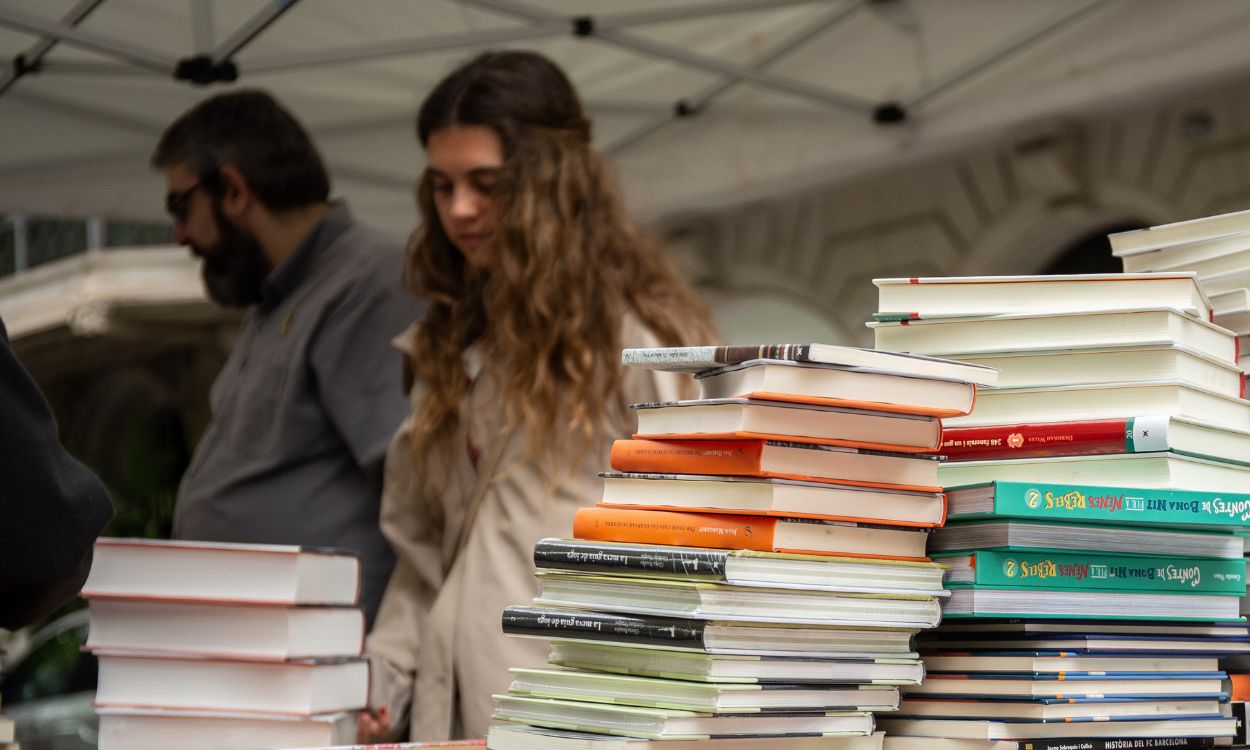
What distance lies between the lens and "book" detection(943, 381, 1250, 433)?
4.17 ft

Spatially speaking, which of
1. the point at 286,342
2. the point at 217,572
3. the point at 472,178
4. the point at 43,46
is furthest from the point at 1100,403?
the point at 43,46

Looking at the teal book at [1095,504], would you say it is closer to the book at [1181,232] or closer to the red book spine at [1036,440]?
the red book spine at [1036,440]

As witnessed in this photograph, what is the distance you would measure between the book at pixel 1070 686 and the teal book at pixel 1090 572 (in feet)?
0.24

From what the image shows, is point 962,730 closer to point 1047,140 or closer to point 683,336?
point 683,336

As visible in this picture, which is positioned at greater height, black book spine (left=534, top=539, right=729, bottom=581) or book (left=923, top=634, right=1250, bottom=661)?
black book spine (left=534, top=539, right=729, bottom=581)

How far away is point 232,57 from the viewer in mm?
4297

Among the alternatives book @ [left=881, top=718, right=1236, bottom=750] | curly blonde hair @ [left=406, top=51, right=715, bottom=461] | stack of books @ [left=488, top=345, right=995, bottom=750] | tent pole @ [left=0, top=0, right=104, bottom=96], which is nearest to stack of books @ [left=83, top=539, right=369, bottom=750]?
stack of books @ [left=488, top=345, right=995, bottom=750]

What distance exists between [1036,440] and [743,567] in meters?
0.33

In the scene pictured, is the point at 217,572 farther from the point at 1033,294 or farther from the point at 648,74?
the point at 648,74

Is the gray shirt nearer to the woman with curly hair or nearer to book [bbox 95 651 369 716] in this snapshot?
the woman with curly hair

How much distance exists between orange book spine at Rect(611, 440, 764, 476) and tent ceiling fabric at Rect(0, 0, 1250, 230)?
10.3 ft

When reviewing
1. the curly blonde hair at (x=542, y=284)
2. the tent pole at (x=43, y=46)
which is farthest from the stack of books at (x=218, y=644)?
the tent pole at (x=43, y=46)

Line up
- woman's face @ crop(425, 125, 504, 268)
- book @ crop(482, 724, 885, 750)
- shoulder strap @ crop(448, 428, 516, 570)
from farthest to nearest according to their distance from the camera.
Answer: woman's face @ crop(425, 125, 504, 268) → shoulder strap @ crop(448, 428, 516, 570) → book @ crop(482, 724, 885, 750)

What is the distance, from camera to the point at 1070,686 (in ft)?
3.97
